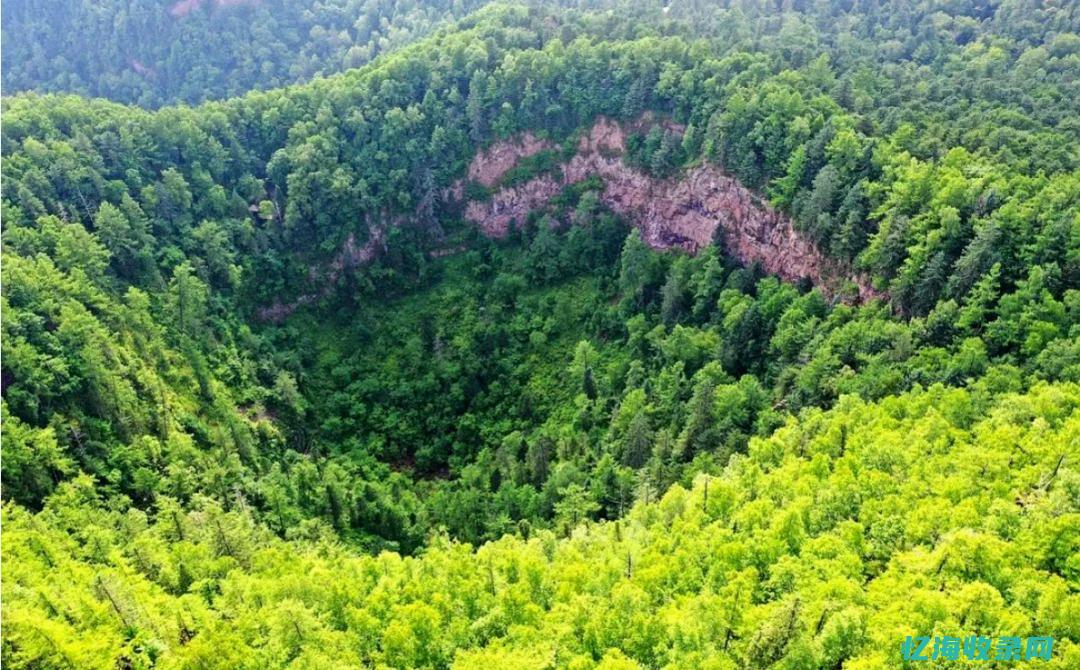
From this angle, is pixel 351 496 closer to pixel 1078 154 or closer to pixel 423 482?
pixel 423 482

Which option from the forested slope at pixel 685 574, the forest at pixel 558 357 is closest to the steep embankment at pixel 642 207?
the forest at pixel 558 357

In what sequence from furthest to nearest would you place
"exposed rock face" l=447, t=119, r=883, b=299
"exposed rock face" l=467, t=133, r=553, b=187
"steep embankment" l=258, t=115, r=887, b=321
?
"exposed rock face" l=467, t=133, r=553, b=187, "steep embankment" l=258, t=115, r=887, b=321, "exposed rock face" l=447, t=119, r=883, b=299

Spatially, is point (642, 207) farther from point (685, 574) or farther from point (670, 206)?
point (685, 574)

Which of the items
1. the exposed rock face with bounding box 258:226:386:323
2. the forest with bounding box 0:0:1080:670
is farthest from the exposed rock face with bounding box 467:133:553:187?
the exposed rock face with bounding box 258:226:386:323

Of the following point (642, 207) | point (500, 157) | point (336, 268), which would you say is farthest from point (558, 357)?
point (336, 268)

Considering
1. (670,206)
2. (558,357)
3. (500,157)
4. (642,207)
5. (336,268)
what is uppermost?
(500,157)

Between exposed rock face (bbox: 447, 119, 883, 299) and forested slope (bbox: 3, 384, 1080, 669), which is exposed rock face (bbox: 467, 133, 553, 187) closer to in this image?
exposed rock face (bbox: 447, 119, 883, 299)
